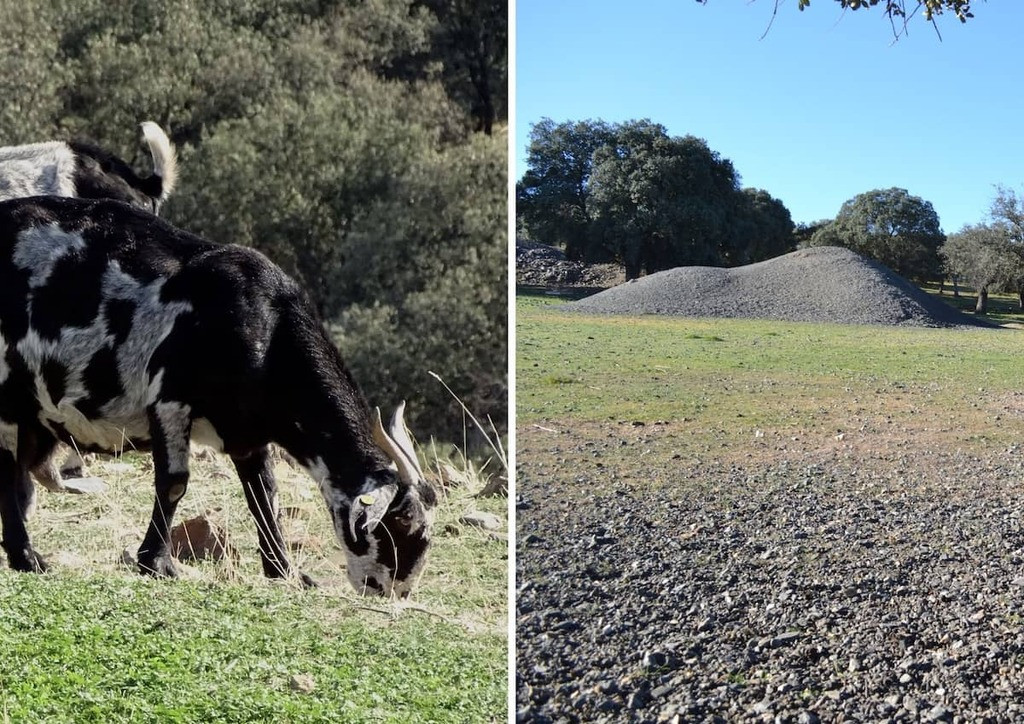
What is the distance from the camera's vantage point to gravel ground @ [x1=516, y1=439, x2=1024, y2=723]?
11.3 ft

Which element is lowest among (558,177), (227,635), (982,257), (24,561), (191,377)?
(227,635)

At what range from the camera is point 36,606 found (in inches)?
111

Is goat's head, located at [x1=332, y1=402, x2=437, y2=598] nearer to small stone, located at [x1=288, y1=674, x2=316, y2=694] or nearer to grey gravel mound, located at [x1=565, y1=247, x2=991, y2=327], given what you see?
small stone, located at [x1=288, y1=674, x2=316, y2=694]

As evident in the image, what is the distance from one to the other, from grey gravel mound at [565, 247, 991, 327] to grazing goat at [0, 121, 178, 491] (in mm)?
2127

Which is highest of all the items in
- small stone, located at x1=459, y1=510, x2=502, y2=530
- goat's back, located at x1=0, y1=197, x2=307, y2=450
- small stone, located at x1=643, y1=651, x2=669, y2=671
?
goat's back, located at x1=0, y1=197, x2=307, y2=450

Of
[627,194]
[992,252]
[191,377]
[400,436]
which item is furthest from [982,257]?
[191,377]

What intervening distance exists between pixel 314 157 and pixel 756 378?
101 inches

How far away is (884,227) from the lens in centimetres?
549

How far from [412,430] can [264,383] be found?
2.33 m

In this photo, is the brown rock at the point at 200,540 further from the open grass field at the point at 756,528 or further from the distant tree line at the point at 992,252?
the distant tree line at the point at 992,252

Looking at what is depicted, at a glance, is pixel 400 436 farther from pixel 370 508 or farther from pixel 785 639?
pixel 785 639

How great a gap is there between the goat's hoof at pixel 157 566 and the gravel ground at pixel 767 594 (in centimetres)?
122

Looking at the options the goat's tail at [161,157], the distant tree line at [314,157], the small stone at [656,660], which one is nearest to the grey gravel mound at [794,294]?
the distant tree line at [314,157]

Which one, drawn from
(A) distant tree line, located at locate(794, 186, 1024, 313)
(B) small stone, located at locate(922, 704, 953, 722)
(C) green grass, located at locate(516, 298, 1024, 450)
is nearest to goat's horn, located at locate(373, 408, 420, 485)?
(B) small stone, located at locate(922, 704, 953, 722)
